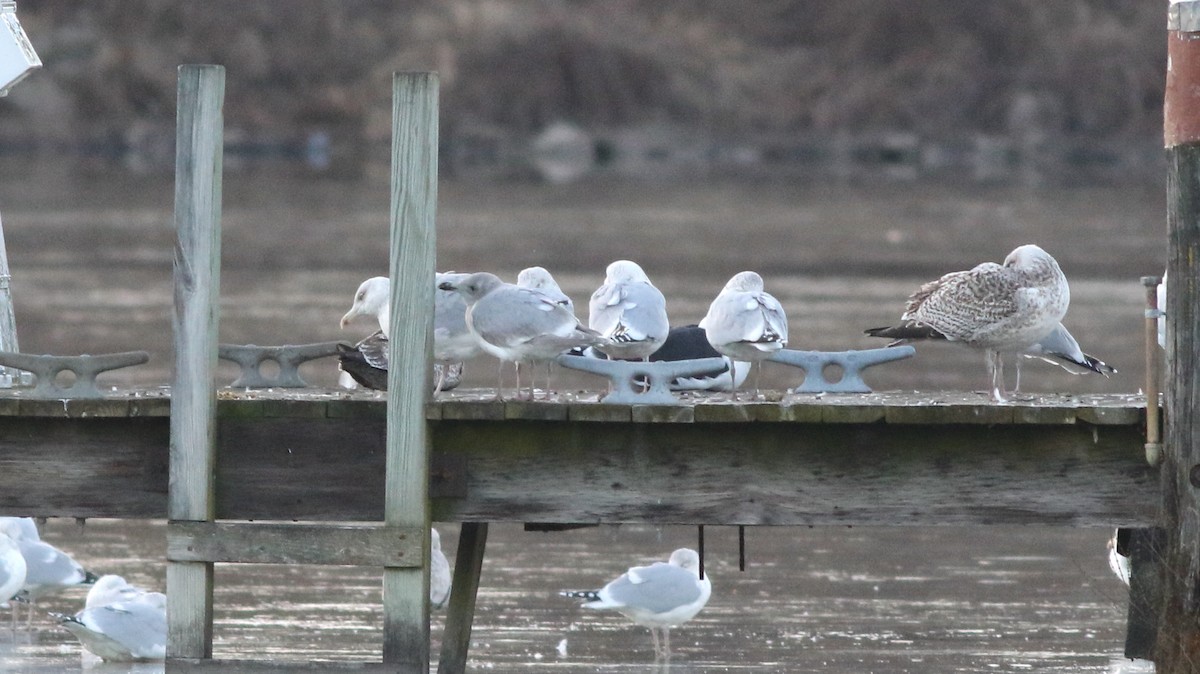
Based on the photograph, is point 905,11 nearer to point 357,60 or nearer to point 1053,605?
point 357,60

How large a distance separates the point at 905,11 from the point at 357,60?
19786mm

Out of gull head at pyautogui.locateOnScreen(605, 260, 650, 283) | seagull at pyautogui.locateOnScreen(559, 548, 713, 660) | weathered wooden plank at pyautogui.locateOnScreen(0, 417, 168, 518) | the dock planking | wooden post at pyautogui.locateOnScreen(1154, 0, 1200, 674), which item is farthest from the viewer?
seagull at pyautogui.locateOnScreen(559, 548, 713, 660)

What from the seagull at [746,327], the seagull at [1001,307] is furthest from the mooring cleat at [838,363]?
the seagull at [1001,307]

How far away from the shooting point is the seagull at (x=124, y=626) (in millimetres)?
9695

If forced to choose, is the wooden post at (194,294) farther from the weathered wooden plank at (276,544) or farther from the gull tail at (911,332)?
the gull tail at (911,332)

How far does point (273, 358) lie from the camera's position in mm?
9094

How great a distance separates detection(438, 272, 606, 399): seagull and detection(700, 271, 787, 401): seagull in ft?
1.73

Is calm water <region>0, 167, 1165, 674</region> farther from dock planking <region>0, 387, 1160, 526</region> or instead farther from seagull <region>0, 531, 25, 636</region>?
dock planking <region>0, 387, 1160, 526</region>

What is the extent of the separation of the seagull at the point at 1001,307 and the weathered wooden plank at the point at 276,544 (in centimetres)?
248

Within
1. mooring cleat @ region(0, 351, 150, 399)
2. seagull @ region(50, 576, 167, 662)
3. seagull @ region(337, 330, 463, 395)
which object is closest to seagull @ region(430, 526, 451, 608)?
seagull @ region(50, 576, 167, 662)

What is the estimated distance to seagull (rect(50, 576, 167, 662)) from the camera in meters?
9.70

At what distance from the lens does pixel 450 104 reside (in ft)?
237

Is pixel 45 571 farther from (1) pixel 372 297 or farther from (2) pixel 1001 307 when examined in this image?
(2) pixel 1001 307

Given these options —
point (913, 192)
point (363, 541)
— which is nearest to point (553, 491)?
point (363, 541)
